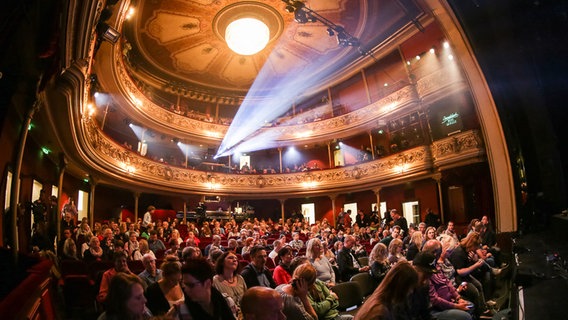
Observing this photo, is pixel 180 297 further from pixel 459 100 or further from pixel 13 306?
pixel 459 100

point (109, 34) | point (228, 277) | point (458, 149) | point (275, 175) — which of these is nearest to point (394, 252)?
point (228, 277)

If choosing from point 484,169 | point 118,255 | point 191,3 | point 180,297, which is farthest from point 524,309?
point 191,3

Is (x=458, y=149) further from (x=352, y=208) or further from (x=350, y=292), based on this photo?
(x=350, y=292)

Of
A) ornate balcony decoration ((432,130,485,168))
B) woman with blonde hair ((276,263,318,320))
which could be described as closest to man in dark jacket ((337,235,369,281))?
woman with blonde hair ((276,263,318,320))

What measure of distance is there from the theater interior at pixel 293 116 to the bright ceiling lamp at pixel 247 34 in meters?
0.13

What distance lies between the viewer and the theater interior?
2.38m

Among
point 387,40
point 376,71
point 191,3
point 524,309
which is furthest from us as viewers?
point 376,71

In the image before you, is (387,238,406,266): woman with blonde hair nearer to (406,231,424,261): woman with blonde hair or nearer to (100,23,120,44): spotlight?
(406,231,424,261): woman with blonde hair

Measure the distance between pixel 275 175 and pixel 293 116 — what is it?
3.57 meters

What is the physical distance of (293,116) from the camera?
19375 mm

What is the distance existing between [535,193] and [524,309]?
143 centimetres

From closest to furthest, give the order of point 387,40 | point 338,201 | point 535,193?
1. point 535,193
2. point 387,40
3. point 338,201

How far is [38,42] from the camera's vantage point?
433 centimetres

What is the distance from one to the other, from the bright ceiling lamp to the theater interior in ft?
0.44
